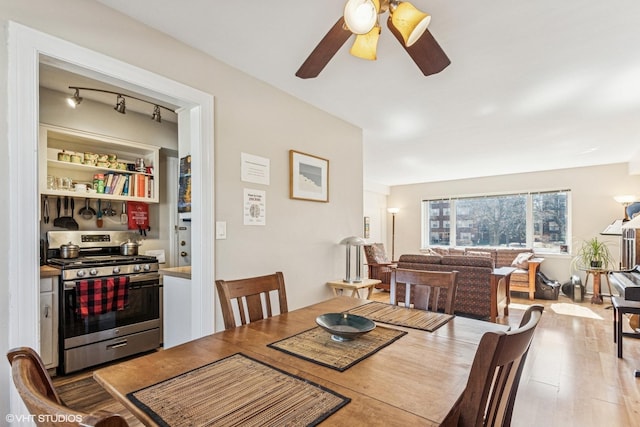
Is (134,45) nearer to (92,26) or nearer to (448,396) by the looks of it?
(92,26)

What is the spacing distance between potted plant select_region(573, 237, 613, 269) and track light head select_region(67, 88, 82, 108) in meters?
6.99

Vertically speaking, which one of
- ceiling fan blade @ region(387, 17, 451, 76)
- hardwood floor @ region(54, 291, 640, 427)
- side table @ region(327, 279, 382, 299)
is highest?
ceiling fan blade @ region(387, 17, 451, 76)

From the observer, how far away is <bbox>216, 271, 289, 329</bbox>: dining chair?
59.5 inches

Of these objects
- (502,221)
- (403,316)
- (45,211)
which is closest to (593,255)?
(502,221)

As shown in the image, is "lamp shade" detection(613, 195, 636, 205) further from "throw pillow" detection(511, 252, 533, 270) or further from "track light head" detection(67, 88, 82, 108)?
"track light head" detection(67, 88, 82, 108)

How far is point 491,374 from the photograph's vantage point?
2.31 ft

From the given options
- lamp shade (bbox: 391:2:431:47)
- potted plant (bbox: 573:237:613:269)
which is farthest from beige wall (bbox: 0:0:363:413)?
potted plant (bbox: 573:237:613:269)

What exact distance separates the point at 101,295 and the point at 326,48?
8.46 feet

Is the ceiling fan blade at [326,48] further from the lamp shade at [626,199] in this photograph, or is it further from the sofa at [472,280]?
the lamp shade at [626,199]

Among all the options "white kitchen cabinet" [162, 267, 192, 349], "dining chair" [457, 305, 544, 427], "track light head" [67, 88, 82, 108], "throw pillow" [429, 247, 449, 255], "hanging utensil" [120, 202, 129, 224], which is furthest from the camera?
"throw pillow" [429, 247, 449, 255]

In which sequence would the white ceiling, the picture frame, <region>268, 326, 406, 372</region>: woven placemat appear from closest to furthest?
<region>268, 326, 406, 372</region>: woven placemat → the white ceiling → the picture frame

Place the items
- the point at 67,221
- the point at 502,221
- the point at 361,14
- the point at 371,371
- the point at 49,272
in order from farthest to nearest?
the point at 502,221 < the point at 67,221 < the point at 49,272 < the point at 361,14 < the point at 371,371

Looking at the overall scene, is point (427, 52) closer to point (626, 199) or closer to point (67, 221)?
point (67, 221)

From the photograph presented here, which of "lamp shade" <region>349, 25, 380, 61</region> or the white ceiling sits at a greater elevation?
the white ceiling
